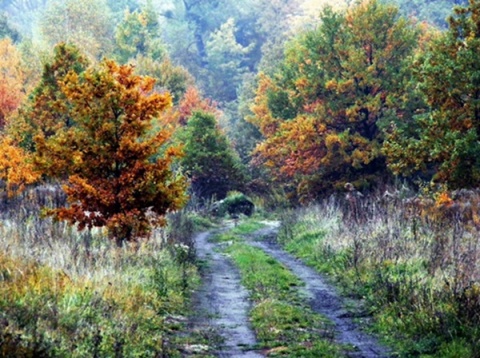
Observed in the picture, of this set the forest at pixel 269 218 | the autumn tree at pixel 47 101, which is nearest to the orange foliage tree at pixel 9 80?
the forest at pixel 269 218

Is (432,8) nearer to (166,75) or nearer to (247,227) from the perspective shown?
(166,75)

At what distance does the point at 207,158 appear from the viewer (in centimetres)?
4028

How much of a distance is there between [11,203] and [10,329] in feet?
57.8

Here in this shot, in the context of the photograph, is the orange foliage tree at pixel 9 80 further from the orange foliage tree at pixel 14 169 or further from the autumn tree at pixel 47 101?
the autumn tree at pixel 47 101

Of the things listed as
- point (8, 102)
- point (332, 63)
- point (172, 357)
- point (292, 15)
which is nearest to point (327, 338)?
point (172, 357)

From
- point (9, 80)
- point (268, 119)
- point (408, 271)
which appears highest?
point (9, 80)

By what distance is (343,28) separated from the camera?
108 feet

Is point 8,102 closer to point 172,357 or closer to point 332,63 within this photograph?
point 332,63

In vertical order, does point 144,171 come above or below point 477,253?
above

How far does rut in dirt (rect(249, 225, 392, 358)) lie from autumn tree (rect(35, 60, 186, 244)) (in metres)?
3.68

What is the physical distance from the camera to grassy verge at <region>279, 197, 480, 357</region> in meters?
8.77

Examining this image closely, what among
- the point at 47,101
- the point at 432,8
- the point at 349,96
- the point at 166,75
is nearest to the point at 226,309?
the point at 47,101

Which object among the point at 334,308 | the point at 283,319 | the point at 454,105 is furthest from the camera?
the point at 454,105

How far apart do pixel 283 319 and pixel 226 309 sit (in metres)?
1.58
